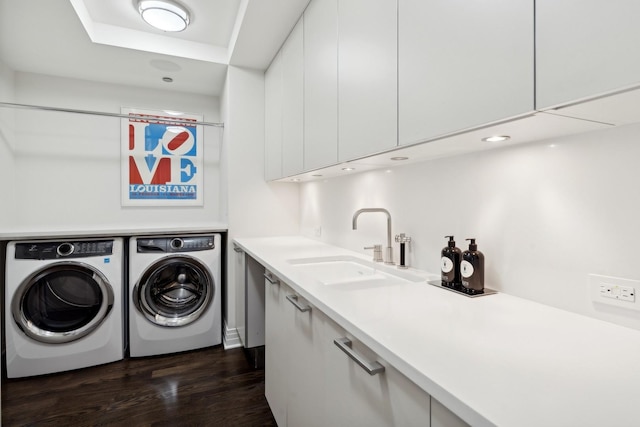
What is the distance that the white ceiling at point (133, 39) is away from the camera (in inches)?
78.1

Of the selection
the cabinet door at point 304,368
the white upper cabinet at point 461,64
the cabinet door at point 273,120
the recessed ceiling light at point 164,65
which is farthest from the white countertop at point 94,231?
the white upper cabinet at point 461,64

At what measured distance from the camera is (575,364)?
630 mm

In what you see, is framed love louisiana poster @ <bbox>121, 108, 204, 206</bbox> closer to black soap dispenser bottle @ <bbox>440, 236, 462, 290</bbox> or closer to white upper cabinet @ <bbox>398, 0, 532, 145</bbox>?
white upper cabinet @ <bbox>398, 0, 532, 145</bbox>

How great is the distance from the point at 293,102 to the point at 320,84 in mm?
449

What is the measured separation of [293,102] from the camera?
6.89 feet

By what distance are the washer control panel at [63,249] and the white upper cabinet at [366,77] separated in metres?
2.00

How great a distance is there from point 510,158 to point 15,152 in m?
3.75

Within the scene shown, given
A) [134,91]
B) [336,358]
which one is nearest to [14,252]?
[134,91]

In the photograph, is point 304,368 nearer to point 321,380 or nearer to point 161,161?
point 321,380

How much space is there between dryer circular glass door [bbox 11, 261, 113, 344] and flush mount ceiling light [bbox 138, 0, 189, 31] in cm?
181

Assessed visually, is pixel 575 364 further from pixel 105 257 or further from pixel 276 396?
pixel 105 257

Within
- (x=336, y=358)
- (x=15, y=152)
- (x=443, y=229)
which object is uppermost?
(x=15, y=152)

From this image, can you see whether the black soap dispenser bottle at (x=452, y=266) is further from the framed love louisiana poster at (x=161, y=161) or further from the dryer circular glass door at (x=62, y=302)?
the framed love louisiana poster at (x=161, y=161)

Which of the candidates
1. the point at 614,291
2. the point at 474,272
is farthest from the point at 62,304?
the point at 614,291
